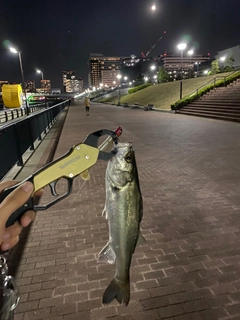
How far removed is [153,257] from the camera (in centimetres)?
368

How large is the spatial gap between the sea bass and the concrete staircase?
60.6ft

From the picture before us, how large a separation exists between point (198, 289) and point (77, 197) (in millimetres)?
3548

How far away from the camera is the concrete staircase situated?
19.6m

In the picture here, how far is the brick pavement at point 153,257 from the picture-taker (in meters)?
2.84

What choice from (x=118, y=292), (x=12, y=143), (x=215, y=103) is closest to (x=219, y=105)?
(x=215, y=103)

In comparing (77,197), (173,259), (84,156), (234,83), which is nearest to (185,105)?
(234,83)

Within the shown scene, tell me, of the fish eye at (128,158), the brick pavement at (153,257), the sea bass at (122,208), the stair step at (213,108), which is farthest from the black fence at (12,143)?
the stair step at (213,108)

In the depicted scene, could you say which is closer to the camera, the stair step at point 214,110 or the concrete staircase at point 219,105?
the stair step at point 214,110

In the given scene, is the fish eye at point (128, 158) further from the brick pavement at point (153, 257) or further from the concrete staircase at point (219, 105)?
the concrete staircase at point (219, 105)

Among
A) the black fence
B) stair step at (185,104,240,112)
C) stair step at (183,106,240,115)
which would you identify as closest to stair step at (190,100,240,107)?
stair step at (185,104,240,112)

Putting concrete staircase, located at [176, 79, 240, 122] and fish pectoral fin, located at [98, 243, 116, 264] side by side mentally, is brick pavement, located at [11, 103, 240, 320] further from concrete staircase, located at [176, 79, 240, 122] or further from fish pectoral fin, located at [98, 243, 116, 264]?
concrete staircase, located at [176, 79, 240, 122]

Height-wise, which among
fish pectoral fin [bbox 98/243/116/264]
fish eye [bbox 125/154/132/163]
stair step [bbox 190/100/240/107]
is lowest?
stair step [bbox 190/100/240/107]

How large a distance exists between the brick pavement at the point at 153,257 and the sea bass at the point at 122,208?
1.22 m

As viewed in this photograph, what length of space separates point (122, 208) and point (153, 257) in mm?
2357
